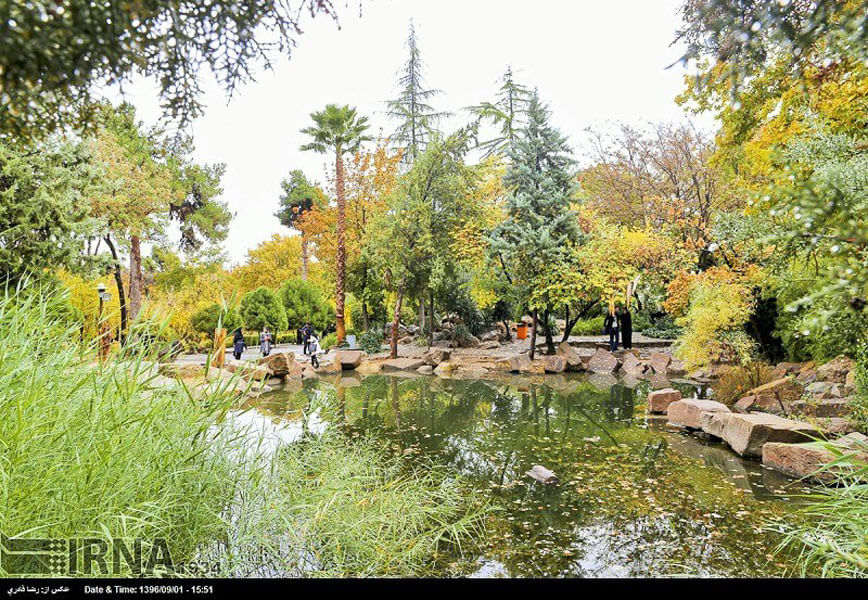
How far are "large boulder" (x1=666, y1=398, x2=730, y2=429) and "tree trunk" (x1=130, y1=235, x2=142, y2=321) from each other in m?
4.47

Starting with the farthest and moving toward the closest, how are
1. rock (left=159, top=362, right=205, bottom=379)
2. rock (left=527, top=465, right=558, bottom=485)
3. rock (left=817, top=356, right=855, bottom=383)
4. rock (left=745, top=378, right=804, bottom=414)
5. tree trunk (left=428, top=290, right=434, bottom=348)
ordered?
1. tree trunk (left=428, top=290, right=434, bottom=348)
2. rock (left=745, top=378, right=804, bottom=414)
3. rock (left=817, top=356, right=855, bottom=383)
4. rock (left=527, top=465, right=558, bottom=485)
5. rock (left=159, top=362, right=205, bottom=379)

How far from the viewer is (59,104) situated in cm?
156

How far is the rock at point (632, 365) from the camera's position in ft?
27.2

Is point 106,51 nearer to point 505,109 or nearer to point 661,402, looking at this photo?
point 505,109

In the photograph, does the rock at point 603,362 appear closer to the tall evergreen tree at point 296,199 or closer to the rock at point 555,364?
the rock at point 555,364

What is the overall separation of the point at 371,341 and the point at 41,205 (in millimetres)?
4606

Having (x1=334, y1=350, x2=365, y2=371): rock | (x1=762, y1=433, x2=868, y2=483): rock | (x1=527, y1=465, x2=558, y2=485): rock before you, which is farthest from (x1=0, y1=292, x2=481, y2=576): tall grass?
(x1=334, y1=350, x2=365, y2=371): rock

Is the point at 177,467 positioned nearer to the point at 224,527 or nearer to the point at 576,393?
the point at 224,527

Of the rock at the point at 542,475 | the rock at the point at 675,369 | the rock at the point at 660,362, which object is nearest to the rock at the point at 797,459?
the rock at the point at 542,475

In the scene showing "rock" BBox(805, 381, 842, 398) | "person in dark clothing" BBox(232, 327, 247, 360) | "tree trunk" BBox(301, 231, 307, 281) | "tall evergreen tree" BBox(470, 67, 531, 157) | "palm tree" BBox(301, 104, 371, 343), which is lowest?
"rock" BBox(805, 381, 842, 398)

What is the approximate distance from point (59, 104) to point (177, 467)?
4.02ft

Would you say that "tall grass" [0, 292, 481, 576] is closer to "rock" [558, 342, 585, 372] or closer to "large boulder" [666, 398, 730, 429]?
"large boulder" [666, 398, 730, 429]

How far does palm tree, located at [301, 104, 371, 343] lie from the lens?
3.04 m

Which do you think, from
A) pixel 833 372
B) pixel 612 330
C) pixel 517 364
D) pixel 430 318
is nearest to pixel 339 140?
pixel 833 372
